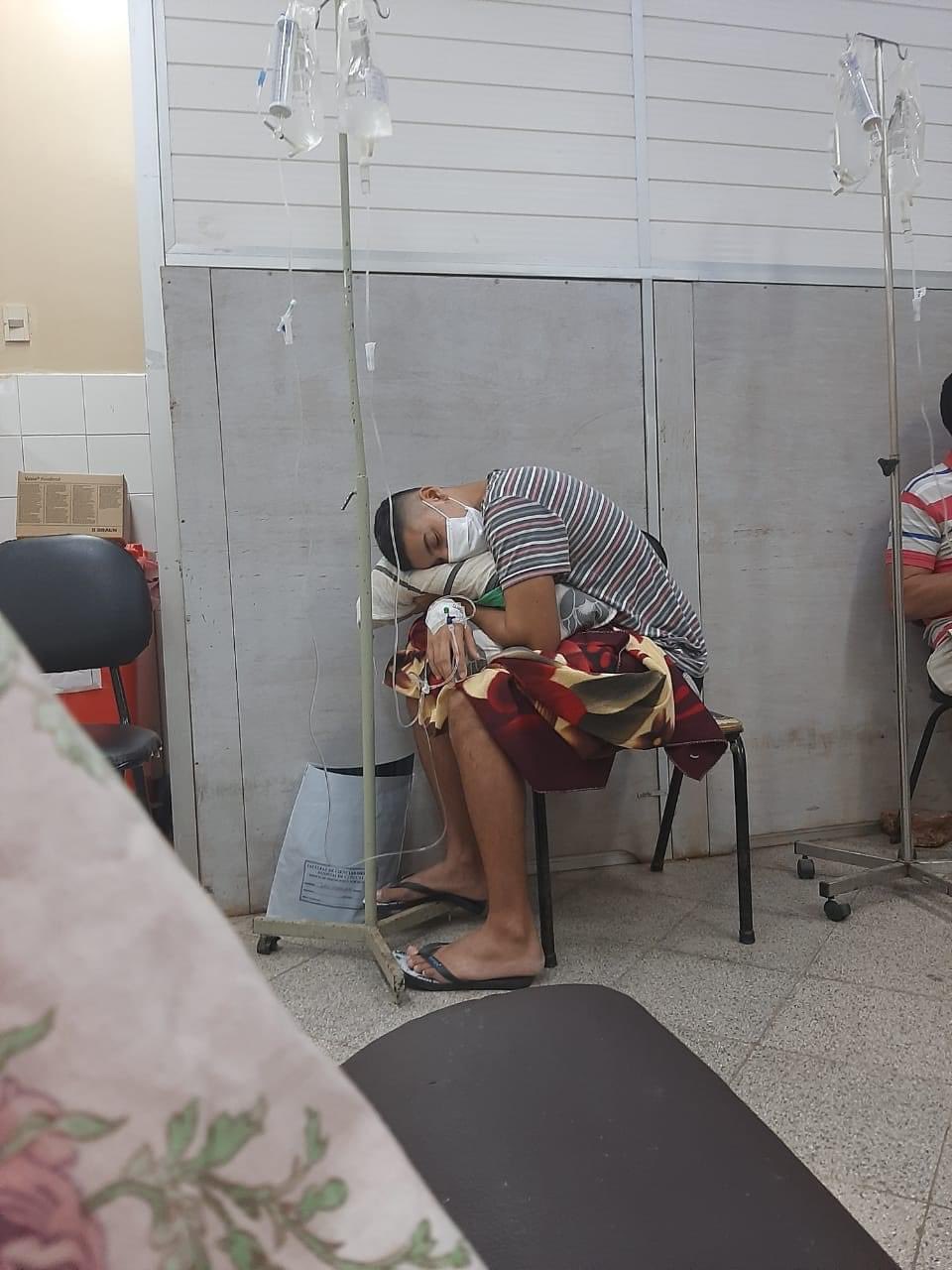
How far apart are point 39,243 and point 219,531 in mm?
1384

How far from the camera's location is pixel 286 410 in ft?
7.29

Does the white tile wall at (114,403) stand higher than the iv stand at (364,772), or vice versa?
the white tile wall at (114,403)

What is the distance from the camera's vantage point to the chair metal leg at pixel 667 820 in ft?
7.70

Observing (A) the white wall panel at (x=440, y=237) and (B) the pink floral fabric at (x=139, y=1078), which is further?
(A) the white wall panel at (x=440, y=237)

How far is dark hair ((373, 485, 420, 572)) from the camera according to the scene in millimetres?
2006

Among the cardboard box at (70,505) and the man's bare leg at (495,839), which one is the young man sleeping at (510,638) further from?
the cardboard box at (70,505)

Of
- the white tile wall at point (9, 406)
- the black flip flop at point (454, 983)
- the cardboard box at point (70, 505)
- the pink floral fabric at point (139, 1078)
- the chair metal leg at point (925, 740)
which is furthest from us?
the white tile wall at point (9, 406)

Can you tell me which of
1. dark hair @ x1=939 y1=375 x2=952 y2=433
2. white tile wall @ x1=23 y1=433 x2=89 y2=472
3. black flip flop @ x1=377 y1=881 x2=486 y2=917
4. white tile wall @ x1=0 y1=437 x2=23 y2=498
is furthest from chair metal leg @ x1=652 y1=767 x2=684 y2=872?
white tile wall @ x1=0 y1=437 x2=23 y2=498

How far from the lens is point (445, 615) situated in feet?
6.40

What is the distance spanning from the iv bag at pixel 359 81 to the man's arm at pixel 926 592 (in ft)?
5.48

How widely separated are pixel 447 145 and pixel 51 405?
1.46 meters

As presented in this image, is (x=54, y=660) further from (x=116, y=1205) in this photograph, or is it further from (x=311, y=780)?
(x=116, y=1205)

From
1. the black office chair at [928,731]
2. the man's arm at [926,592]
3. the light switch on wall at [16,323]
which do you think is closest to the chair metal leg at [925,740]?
the black office chair at [928,731]

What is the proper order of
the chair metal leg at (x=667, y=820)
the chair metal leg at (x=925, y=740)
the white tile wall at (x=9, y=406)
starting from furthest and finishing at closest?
1. the white tile wall at (x=9, y=406)
2. the chair metal leg at (x=925, y=740)
3. the chair metal leg at (x=667, y=820)
